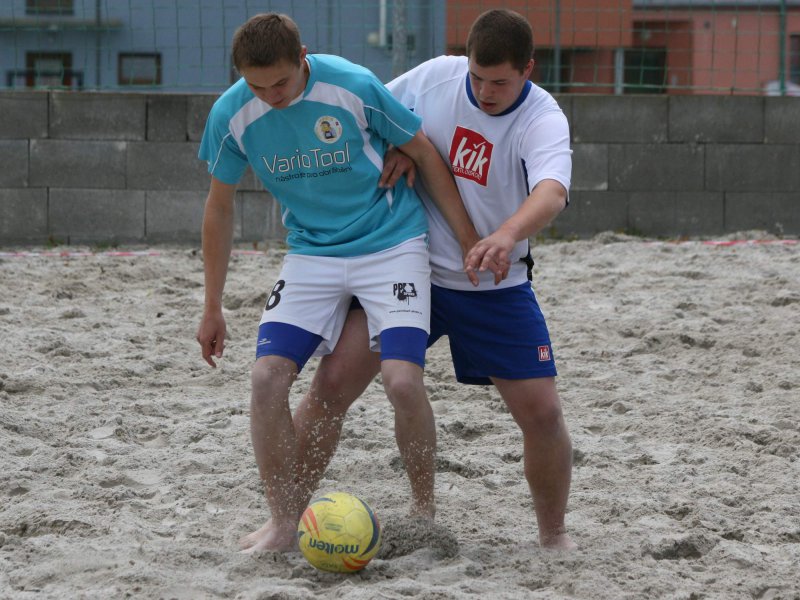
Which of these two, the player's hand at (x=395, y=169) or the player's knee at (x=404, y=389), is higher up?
the player's hand at (x=395, y=169)

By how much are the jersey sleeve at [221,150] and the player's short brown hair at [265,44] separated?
0.77 ft

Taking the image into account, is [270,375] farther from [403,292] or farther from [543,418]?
[543,418]

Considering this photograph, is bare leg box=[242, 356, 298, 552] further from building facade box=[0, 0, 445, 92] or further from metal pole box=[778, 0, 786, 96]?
metal pole box=[778, 0, 786, 96]

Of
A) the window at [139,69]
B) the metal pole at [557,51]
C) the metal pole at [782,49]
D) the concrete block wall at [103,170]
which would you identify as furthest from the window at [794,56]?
the window at [139,69]

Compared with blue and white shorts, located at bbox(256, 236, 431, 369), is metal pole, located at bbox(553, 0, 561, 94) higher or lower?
higher

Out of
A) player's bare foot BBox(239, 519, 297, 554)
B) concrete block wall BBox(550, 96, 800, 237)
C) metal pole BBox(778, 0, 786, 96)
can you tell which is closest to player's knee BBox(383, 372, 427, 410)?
player's bare foot BBox(239, 519, 297, 554)

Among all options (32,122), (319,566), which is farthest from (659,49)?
(319,566)

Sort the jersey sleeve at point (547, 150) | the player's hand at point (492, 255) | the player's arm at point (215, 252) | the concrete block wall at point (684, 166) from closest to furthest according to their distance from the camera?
the player's hand at point (492, 255), the jersey sleeve at point (547, 150), the player's arm at point (215, 252), the concrete block wall at point (684, 166)

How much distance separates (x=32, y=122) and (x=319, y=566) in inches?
255

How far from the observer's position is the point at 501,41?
2961 mm

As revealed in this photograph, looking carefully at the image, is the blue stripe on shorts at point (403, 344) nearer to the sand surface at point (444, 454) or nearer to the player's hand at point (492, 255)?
the player's hand at point (492, 255)

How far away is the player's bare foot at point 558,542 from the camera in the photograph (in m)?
3.26

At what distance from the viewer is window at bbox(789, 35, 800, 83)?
8.98 m

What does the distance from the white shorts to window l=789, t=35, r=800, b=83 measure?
6.79m
